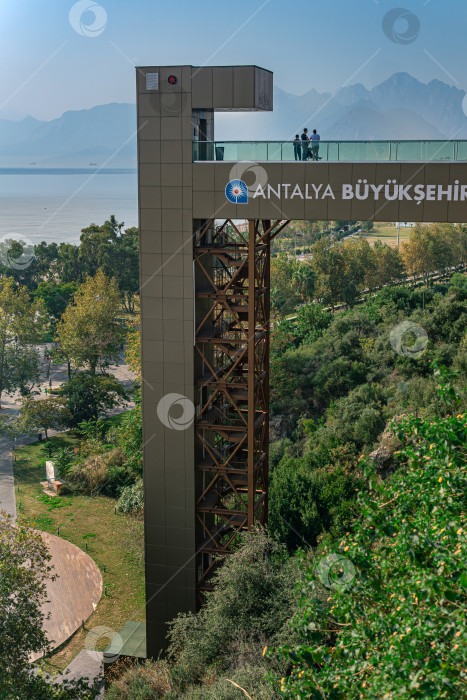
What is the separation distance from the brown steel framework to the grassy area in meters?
6.26

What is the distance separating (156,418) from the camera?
1694cm

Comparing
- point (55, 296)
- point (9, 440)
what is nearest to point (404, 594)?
point (9, 440)

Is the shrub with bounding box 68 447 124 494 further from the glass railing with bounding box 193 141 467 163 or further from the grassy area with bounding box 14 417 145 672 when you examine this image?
the glass railing with bounding box 193 141 467 163

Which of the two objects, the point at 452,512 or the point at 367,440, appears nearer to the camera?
the point at 452,512

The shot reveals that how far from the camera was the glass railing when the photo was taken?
574 inches

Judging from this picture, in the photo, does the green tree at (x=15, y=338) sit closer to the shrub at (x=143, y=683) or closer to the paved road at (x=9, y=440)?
the paved road at (x=9, y=440)

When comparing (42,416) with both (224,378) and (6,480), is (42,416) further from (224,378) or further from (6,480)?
(224,378)

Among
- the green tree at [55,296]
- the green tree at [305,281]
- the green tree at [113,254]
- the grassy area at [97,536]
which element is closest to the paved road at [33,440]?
the grassy area at [97,536]

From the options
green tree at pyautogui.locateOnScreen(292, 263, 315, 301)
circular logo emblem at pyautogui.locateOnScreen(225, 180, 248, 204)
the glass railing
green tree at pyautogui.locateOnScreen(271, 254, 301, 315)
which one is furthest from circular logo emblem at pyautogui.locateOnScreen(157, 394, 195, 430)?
green tree at pyautogui.locateOnScreen(292, 263, 315, 301)

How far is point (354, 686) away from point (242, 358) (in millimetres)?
10404

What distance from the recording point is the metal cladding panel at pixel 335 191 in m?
14.6

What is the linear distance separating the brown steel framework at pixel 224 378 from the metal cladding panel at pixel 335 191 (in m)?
0.66

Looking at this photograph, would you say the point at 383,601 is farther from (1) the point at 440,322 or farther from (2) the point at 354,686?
(1) the point at 440,322

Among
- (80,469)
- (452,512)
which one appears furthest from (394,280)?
(452,512)
